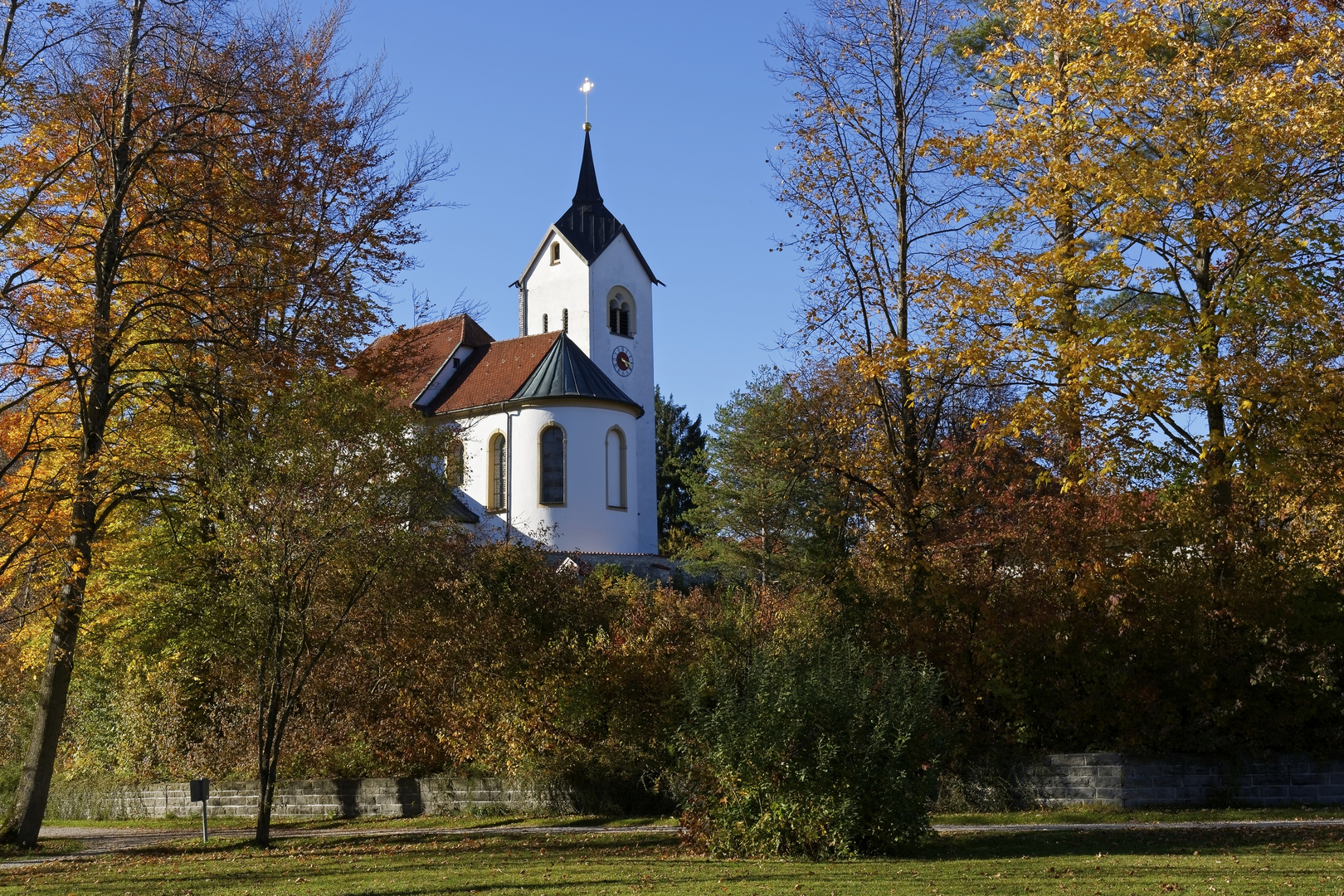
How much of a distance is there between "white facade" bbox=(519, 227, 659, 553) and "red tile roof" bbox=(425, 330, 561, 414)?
244 inches

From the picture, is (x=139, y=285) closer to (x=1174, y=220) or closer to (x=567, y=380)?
(x=1174, y=220)

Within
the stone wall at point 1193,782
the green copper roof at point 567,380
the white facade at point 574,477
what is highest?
the green copper roof at point 567,380

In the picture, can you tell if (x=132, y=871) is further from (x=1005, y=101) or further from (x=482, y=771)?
(x=1005, y=101)

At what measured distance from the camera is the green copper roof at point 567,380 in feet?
155

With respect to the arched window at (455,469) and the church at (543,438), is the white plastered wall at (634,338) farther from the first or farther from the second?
the arched window at (455,469)

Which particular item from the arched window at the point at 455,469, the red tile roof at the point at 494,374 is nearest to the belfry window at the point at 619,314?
the red tile roof at the point at 494,374

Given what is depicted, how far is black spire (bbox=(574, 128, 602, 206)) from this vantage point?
6081 cm

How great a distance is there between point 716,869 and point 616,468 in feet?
124

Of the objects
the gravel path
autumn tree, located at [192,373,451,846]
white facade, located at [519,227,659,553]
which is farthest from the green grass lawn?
white facade, located at [519,227,659,553]

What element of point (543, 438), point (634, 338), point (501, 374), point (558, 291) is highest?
point (558, 291)

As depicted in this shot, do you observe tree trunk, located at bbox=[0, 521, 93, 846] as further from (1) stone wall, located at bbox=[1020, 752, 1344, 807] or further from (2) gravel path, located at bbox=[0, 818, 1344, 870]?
(1) stone wall, located at bbox=[1020, 752, 1344, 807]

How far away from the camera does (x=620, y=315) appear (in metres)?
58.4

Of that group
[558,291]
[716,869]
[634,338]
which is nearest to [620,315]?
[634,338]

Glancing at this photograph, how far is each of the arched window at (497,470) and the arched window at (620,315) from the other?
11.3m
